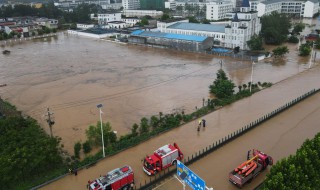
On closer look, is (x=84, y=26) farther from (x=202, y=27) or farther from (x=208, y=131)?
(x=208, y=131)

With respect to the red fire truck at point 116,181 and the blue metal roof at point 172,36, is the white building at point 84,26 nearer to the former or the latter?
the blue metal roof at point 172,36

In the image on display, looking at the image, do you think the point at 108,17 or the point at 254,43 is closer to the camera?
the point at 254,43

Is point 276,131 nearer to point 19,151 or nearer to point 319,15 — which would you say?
point 19,151

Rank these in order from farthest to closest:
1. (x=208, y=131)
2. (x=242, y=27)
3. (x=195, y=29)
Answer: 1. (x=195, y=29)
2. (x=242, y=27)
3. (x=208, y=131)

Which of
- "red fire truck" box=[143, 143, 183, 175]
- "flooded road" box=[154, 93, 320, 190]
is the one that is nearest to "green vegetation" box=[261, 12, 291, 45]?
"flooded road" box=[154, 93, 320, 190]

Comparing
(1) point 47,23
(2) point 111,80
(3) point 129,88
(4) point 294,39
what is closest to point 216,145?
(3) point 129,88

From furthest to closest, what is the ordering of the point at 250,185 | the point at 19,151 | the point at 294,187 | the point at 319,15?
the point at 319,15 < the point at 19,151 < the point at 250,185 < the point at 294,187

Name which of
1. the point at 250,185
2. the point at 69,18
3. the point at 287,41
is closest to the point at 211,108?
the point at 250,185
